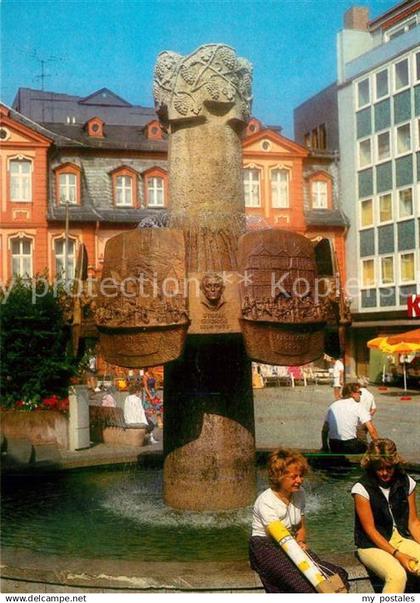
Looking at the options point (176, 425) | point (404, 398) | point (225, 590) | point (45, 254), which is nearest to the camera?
point (225, 590)

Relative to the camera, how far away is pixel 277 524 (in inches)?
185

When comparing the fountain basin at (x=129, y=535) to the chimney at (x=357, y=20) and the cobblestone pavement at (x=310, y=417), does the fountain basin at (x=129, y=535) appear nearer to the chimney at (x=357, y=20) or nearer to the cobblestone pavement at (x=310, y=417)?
the cobblestone pavement at (x=310, y=417)

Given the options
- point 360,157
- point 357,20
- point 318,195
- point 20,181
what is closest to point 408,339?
point 360,157

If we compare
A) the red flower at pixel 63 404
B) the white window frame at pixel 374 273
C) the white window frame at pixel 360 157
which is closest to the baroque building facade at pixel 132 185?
the white window frame at pixel 374 273

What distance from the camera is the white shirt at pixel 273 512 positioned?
478cm

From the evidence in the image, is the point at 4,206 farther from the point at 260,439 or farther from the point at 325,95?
the point at 260,439

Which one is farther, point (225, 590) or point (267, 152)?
point (267, 152)

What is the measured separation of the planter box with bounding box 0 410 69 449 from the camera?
43.6ft

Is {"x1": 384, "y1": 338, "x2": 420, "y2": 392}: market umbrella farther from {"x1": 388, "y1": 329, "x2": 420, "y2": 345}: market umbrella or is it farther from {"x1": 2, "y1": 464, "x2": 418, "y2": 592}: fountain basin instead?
{"x1": 2, "y1": 464, "x2": 418, "y2": 592}: fountain basin

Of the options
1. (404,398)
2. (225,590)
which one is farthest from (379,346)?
(225,590)

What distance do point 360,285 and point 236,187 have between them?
96.3 ft

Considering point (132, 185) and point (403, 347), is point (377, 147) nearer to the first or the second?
point (132, 185)

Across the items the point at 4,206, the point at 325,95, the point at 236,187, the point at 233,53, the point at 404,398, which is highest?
the point at 325,95

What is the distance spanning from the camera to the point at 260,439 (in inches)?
583
